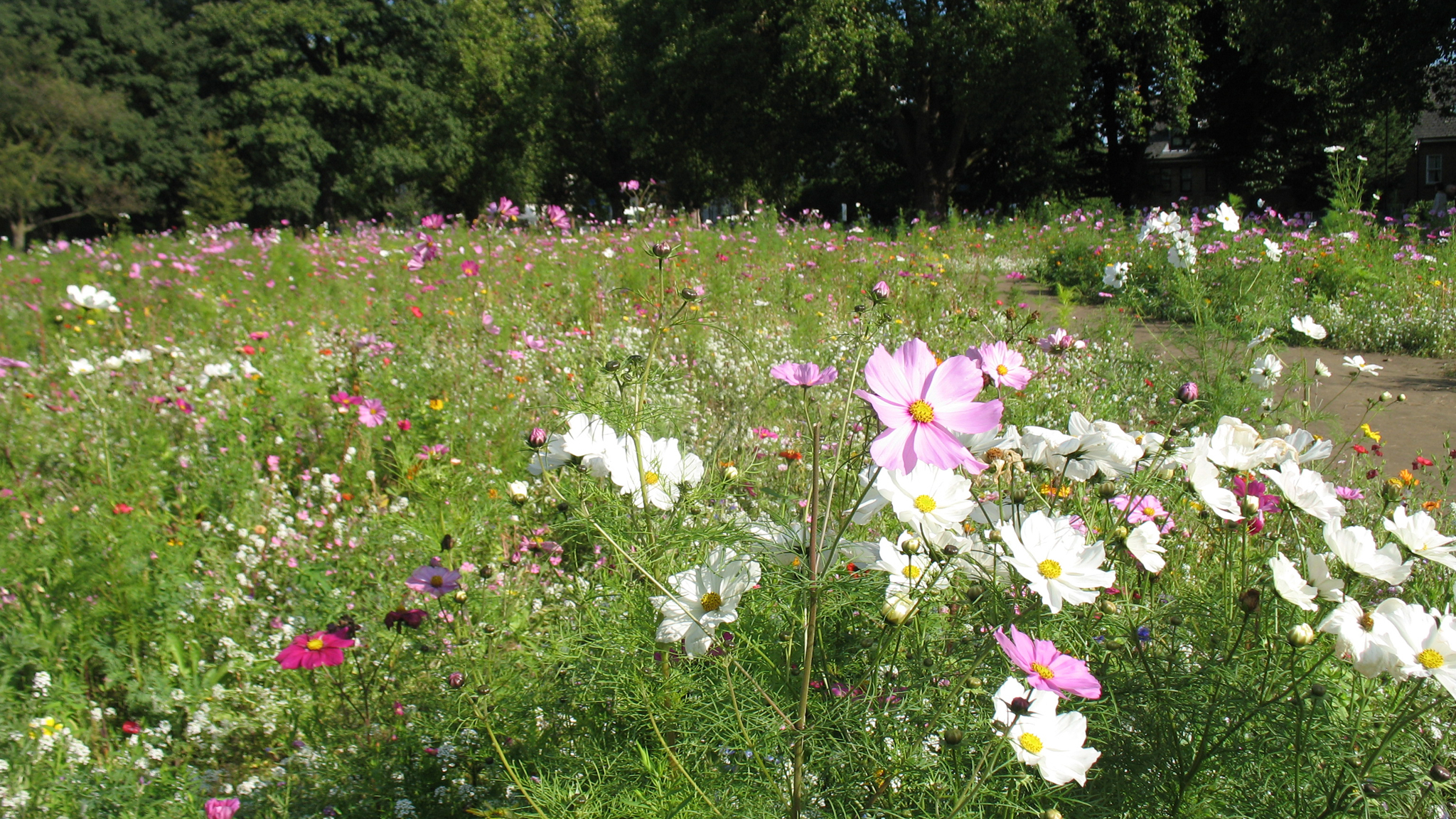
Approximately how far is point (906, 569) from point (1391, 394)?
13.0 feet

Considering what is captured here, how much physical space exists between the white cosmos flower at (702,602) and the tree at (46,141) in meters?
28.0

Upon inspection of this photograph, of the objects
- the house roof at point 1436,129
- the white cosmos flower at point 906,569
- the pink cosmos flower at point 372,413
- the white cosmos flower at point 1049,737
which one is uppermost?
the white cosmos flower at point 906,569

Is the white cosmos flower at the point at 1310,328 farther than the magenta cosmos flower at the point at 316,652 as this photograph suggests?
Yes

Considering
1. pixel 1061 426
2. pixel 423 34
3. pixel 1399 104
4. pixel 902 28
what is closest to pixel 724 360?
pixel 1061 426

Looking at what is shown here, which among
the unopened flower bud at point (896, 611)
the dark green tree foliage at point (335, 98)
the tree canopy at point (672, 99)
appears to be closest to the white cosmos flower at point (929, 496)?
the unopened flower bud at point (896, 611)

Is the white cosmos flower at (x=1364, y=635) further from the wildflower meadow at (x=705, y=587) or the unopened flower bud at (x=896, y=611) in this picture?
the unopened flower bud at (x=896, y=611)

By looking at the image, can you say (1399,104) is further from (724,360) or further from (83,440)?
(83,440)

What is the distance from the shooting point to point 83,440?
8.32 ft

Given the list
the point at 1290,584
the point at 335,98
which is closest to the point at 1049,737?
the point at 1290,584

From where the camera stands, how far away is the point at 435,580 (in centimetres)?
130

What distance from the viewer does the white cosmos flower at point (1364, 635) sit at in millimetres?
770

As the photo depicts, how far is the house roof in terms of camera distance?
86.1ft

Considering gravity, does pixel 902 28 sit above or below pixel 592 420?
above

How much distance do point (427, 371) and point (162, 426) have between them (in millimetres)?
858
